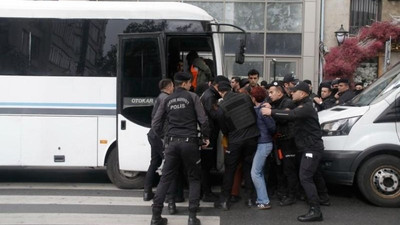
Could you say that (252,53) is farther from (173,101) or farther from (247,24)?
(173,101)

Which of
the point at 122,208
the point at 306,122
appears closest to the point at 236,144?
the point at 306,122

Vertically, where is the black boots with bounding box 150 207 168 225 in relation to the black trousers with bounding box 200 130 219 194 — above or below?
below

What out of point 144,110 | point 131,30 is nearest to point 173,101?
point 144,110

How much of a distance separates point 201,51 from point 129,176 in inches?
97.3

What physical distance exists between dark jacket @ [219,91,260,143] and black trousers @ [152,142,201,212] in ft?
3.18

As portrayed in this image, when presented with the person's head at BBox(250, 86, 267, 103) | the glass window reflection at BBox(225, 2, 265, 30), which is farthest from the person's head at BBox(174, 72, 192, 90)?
the glass window reflection at BBox(225, 2, 265, 30)

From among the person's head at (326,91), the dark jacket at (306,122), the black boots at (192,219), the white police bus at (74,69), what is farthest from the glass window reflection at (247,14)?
the black boots at (192,219)

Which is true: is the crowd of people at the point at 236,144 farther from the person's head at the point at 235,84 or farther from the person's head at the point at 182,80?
the person's head at the point at 235,84

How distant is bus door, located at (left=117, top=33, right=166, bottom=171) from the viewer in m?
8.12

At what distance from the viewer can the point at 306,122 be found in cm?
679

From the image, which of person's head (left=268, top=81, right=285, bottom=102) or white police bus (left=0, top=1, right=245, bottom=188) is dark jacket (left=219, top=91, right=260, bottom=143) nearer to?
person's head (left=268, top=81, right=285, bottom=102)

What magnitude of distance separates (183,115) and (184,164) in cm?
63

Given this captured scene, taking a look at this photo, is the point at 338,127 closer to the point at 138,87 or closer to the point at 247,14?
the point at 138,87

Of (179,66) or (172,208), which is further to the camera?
(179,66)
